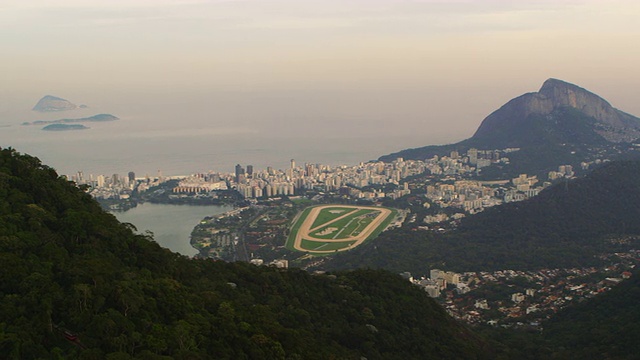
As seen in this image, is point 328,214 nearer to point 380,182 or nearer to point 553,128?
point 380,182

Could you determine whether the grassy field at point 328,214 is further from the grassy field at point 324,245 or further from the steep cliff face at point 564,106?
the steep cliff face at point 564,106

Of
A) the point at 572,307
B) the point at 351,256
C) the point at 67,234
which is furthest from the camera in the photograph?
the point at 351,256

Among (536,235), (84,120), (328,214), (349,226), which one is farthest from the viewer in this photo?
(84,120)

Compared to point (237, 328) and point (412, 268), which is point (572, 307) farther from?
point (237, 328)

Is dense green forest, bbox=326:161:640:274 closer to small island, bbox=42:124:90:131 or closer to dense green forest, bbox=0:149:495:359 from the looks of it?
dense green forest, bbox=0:149:495:359

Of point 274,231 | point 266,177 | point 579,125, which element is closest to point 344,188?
point 266,177

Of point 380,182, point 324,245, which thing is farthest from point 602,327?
point 380,182

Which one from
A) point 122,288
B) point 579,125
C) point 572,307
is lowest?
Answer: point 572,307
